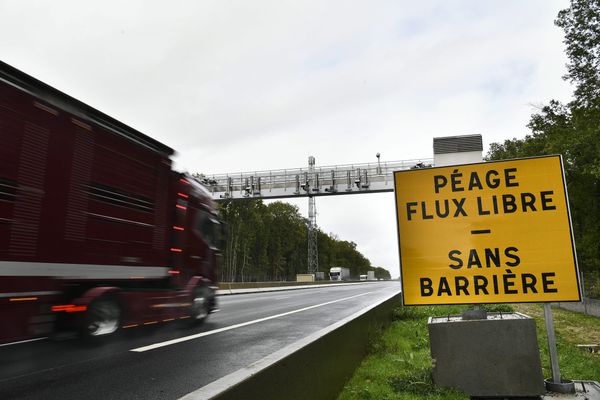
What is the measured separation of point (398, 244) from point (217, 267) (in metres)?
7.90

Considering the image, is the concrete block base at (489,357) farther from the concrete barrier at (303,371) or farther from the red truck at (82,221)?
the red truck at (82,221)

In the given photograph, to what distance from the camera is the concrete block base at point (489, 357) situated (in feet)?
16.0

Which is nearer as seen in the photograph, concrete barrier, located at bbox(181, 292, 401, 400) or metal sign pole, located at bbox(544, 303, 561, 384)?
concrete barrier, located at bbox(181, 292, 401, 400)

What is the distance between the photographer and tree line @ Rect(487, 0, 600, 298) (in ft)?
68.4

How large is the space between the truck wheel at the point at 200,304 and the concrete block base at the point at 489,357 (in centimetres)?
714

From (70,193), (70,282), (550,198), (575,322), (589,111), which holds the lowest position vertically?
(575,322)

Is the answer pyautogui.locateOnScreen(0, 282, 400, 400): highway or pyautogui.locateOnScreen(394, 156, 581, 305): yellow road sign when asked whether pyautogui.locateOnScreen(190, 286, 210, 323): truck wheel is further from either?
pyautogui.locateOnScreen(394, 156, 581, 305): yellow road sign

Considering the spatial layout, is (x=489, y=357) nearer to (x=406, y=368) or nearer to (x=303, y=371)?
(x=406, y=368)

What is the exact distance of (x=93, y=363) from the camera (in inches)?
257

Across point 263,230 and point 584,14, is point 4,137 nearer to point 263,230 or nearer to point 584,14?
point 584,14

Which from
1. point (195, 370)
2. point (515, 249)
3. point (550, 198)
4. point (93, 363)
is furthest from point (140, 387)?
point (550, 198)

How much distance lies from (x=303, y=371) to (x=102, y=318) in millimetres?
5578

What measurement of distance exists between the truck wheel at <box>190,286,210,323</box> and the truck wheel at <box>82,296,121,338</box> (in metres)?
2.72

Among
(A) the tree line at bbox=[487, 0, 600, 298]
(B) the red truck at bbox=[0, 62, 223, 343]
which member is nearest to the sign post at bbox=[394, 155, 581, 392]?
(B) the red truck at bbox=[0, 62, 223, 343]
